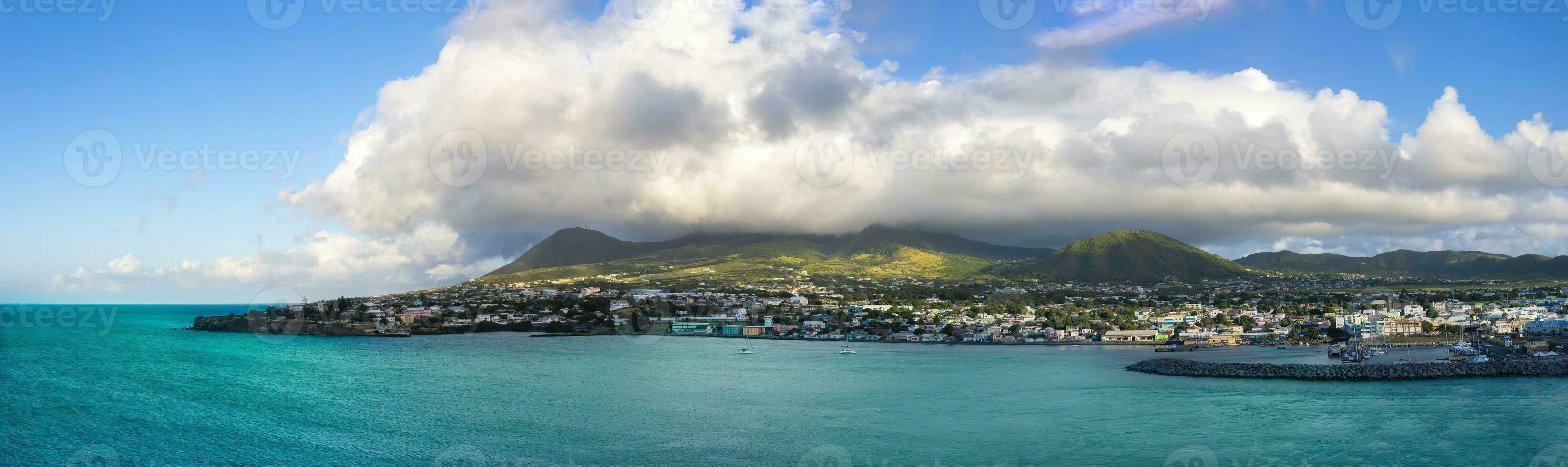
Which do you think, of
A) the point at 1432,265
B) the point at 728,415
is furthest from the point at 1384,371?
the point at 1432,265

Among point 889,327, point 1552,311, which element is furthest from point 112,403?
point 1552,311

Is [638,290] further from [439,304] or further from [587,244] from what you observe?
[587,244]

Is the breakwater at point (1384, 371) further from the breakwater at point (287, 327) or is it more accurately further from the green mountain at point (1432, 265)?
the green mountain at point (1432, 265)

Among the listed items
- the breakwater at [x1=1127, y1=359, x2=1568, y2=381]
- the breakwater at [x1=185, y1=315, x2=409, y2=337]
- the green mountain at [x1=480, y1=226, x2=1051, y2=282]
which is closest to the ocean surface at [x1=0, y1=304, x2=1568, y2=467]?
the breakwater at [x1=1127, y1=359, x2=1568, y2=381]

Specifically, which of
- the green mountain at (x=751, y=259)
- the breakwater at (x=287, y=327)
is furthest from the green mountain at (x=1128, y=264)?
the breakwater at (x=287, y=327)

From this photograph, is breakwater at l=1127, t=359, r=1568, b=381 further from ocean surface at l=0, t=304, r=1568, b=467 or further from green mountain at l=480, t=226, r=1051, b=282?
green mountain at l=480, t=226, r=1051, b=282

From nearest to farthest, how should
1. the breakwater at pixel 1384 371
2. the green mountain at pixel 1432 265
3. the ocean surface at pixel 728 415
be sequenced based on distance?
the ocean surface at pixel 728 415 → the breakwater at pixel 1384 371 → the green mountain at pixel 1432 265
